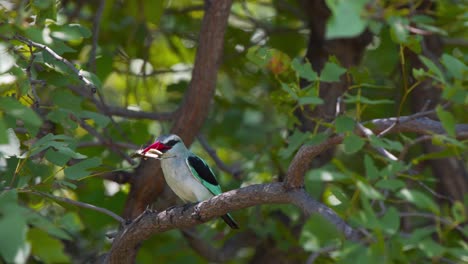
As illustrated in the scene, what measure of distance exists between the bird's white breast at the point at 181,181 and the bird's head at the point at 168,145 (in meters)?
0.09

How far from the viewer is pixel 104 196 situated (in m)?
4.84

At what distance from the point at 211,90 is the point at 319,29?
1.08 m

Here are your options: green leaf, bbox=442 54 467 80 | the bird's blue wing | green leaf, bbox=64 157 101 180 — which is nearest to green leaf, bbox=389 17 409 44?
green leaf, bbox=442 54 467 80

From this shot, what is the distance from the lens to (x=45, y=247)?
2326 mm

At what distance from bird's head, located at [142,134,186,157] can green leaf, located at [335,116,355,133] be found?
2.01 m

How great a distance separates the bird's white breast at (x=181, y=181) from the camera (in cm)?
466

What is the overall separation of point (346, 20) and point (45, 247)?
3.65 feet

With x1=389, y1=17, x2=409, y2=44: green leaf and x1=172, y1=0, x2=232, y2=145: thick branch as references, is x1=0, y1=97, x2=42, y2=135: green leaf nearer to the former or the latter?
x1=389, y1=17, x2=409, y2=44: green leaf

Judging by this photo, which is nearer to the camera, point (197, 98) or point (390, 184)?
point (390, 184)

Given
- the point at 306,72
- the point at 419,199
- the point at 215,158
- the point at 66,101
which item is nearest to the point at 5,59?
the point at 66,101

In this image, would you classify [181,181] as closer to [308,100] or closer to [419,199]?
[308,100]

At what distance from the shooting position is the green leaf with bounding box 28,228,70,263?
7.47 feet

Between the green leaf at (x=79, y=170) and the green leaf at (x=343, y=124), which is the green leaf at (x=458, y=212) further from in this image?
the green leaf at (x=79, y=170)

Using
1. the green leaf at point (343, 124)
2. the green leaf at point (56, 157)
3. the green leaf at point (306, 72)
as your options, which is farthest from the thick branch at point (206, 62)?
the green leaf at point (343, 124)
